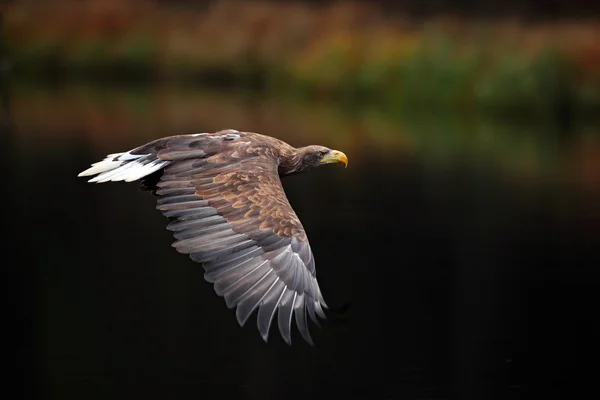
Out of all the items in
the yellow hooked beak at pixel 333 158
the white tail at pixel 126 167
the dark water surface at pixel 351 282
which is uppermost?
the white tail at pixel 126 167

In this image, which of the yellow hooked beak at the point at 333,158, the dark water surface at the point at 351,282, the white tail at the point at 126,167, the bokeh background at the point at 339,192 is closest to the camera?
the white tail at the point at 126,167

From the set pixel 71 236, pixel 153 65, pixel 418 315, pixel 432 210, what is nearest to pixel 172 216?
pixel 418 315

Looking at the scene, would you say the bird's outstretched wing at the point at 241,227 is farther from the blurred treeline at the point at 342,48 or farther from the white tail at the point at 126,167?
the blurred treeline at the point at 342,48

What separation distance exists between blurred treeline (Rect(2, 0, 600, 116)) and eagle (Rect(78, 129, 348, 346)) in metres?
16.4

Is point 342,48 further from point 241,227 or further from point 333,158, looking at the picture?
point 241,227

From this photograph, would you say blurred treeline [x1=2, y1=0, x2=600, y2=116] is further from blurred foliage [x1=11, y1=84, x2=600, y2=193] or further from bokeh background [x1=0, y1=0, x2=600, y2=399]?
blurred foliage [x1=11, y1=84, x2=600, y2=193]

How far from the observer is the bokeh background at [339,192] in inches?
362

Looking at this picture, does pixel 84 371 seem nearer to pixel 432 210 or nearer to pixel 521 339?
pixel 521 339

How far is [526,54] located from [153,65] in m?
9.16

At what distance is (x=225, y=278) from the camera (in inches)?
275

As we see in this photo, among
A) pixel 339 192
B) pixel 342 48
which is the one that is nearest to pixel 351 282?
pixel 339 192

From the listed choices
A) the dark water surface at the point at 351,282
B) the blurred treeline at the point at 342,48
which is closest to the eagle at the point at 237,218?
the dark water surface at the point at 351,282

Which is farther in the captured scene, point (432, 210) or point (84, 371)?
point (432, 210)

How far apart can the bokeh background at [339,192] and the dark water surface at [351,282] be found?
0.03 m
